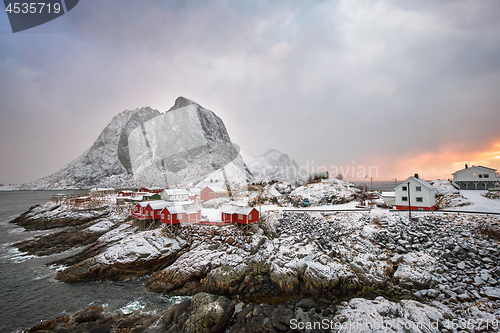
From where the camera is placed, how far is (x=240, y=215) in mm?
24172

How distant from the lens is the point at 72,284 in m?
17.7

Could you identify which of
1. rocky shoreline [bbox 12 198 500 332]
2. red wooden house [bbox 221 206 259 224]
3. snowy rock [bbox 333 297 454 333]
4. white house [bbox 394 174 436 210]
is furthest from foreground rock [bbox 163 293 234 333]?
white house [bbox 394 174 436 210]

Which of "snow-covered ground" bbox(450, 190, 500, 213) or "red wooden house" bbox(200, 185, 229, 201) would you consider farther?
"red wooden house" bbox(200, 185, 229, 201)

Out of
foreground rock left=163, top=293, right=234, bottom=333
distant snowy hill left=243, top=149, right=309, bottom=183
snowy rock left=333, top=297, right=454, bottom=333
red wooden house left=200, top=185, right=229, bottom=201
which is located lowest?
foreground rock left=163, top=293, right=234, bottom=333

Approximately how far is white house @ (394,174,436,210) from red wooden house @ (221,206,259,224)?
20.2m

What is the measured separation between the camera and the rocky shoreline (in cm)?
1174

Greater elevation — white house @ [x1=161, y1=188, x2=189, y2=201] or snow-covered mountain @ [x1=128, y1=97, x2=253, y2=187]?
snow-covered mountain @ [x1=128, y1=97, x2=253, y2=187]

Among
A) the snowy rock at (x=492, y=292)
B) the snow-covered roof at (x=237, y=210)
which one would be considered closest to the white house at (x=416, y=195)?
the snowy rock at (x=492, y=292)

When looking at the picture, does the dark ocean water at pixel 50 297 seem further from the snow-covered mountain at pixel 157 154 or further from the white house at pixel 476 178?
the snow-covered mountain at pixel 157 154

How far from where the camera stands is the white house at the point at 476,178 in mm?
32062

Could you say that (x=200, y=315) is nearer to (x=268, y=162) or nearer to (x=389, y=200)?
(x=389, y=200)

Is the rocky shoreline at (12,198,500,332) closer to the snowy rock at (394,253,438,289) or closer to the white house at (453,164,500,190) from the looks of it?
the snowy rock at (394,253,438,289)

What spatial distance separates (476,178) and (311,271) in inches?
1563

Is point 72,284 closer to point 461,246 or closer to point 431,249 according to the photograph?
point 431,249
